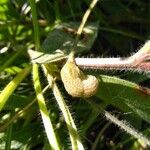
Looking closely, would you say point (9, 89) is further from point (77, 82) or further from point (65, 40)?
point (65, 40)

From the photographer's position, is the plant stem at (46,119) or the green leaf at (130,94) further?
the green leaf at (130,94)

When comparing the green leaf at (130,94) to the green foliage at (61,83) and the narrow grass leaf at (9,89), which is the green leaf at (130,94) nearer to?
the green foliage at (61,83)

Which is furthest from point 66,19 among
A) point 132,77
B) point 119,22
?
point 132,77

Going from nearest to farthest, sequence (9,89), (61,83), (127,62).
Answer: (127,62) < (9,89) < (61,83)

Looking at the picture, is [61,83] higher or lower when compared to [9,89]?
lower

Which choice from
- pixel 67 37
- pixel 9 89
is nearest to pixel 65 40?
pixel 67 37

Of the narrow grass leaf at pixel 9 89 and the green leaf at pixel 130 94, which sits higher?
the narrow grass leaf at pixel 9 89

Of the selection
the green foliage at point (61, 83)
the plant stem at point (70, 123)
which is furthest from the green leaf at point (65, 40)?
the plant stem at point (70, 123)

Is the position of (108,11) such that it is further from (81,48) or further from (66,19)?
(81,48)
